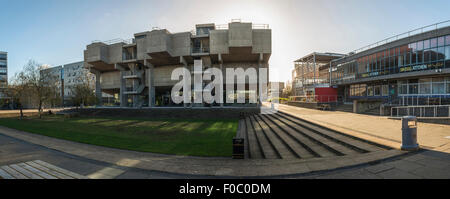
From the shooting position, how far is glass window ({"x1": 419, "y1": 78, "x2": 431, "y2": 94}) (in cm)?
1958

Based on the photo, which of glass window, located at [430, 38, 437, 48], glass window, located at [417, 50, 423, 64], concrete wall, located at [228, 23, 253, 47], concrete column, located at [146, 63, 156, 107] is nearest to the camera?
glass window, located at [430, 38, 437, 48]

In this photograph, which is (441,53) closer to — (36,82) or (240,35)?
(240,35)

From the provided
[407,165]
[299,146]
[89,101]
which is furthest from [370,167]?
[89,101]

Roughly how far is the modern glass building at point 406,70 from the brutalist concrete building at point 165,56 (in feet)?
54.6

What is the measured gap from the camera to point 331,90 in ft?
108

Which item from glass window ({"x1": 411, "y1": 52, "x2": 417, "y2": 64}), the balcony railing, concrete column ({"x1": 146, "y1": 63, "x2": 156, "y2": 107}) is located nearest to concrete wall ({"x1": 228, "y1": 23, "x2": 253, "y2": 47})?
the balcony railing

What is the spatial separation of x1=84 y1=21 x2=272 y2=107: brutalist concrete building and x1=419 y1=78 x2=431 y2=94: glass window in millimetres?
19920

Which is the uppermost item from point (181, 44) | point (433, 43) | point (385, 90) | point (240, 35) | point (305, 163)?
point (240, 35)

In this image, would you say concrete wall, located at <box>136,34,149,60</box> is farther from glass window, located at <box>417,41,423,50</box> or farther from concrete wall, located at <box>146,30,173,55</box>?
glass window, located at <box>417,41,423,50</box>

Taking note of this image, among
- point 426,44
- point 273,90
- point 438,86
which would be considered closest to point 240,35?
point 426,44

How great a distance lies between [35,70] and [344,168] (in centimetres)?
4339

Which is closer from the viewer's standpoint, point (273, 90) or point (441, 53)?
point (441, 53)

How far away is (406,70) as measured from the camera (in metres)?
21.1

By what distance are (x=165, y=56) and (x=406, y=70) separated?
3716 cm
